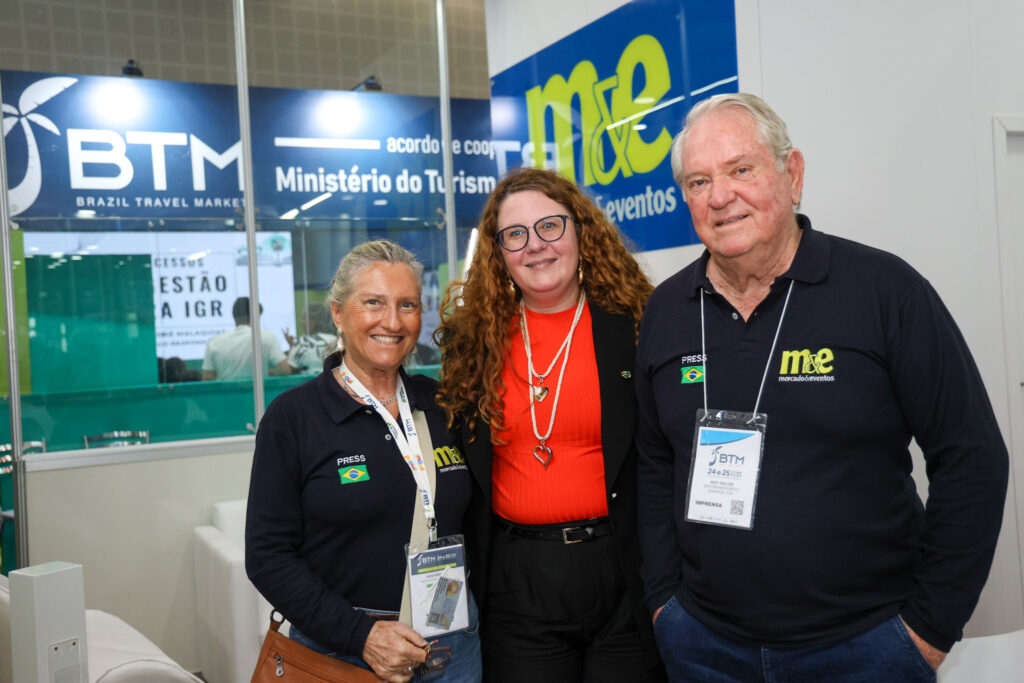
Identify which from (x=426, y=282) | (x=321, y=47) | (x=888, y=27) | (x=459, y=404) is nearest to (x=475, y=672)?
(x=459, y=404)

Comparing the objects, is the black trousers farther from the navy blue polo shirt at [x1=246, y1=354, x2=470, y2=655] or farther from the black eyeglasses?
the black eyeglasses

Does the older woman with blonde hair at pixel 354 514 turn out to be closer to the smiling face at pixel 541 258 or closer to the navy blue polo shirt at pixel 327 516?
the navy blue polo shirt at pixel 327 516

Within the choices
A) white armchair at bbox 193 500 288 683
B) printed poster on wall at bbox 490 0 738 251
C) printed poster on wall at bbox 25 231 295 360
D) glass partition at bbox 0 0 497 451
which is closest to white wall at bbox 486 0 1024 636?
printed poster on wall at bbox 490 0 738 251

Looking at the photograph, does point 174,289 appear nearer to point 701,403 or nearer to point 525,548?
point 525,548

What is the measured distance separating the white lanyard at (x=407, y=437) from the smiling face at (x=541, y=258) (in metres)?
0.42

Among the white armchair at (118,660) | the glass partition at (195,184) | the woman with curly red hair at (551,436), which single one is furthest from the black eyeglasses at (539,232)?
the glass partition at (195,184)

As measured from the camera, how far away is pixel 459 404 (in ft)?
7.15

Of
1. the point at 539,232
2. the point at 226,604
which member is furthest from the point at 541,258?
the point at 226,604

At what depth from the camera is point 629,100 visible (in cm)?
357

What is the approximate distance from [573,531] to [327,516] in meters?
0.57

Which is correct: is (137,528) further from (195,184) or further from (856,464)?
(856,464)

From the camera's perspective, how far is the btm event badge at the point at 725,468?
1669 millimetres

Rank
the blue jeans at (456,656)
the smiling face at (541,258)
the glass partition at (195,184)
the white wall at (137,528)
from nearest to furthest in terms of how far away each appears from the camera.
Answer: the blue jeans at (456,656), the smiling face at (541,258), the white wall at (137,528), the glass partition at (195,184)

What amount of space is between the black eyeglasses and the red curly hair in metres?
0.07
